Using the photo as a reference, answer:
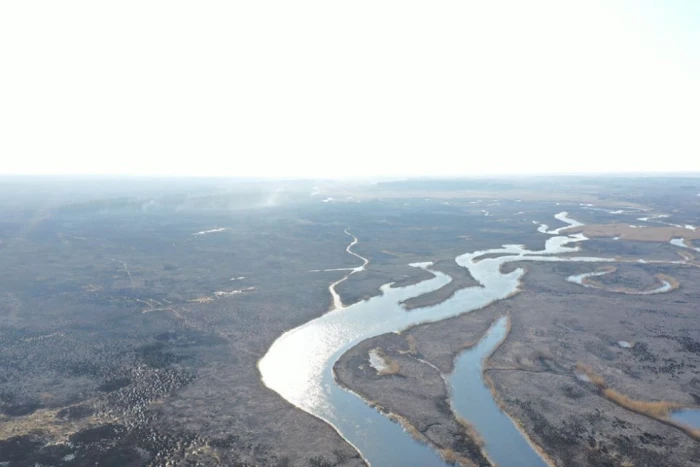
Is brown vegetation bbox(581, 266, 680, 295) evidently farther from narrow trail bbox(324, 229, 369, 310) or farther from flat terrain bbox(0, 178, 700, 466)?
narrow trail bbox(324, 229, 369, 310)

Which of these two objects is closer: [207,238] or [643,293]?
[643,293]

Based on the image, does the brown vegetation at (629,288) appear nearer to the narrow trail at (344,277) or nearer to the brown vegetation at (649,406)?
Answer: the brown vegetation at (649,406)

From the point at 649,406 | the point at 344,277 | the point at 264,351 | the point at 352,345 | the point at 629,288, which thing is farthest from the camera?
the point at 344,277

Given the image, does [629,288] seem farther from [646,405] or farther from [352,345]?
[352,345]

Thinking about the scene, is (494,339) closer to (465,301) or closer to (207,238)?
(465,301)

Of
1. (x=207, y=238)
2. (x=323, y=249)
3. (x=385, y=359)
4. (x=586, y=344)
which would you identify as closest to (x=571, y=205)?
(x=323, y=249)

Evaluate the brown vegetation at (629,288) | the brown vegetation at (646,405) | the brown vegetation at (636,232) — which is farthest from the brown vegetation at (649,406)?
the brown vegetation at (636,232)

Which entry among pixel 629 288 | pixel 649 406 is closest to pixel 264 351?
pixel 649 406

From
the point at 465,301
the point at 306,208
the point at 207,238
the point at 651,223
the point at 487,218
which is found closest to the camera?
the point at 465,301
